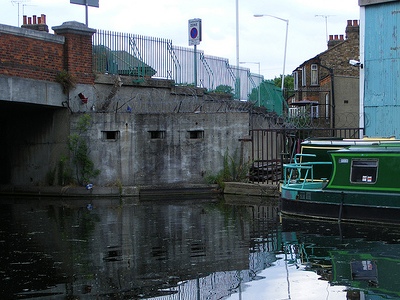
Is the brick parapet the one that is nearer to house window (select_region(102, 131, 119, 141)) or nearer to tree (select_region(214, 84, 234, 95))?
house window (select_region(102, 131, 119, 141))

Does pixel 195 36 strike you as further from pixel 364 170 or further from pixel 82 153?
pixel 364 170

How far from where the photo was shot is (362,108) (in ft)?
76.2

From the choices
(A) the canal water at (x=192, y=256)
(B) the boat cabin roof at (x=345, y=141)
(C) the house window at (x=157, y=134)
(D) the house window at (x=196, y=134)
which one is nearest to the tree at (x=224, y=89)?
(D) the house window at (x=196, y=134)

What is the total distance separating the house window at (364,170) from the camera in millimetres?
16391

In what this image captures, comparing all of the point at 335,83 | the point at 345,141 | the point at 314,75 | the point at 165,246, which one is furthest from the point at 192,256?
the point at 314,75

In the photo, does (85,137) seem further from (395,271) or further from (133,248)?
(395,271)

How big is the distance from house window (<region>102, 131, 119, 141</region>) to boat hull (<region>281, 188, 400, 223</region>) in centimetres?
879

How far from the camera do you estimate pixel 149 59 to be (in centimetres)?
2744

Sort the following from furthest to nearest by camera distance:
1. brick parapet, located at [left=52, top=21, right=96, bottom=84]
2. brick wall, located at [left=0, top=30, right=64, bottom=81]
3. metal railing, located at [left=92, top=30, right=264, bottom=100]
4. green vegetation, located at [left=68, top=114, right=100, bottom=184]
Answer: metal railing, located at [left=92, top=30, right=264, bottom=100] → brick parapet, located at [left=52, top=21, right=96, bottom=84] → green vegetation, located at [left=68, top=114, right=100, bottom=184] → brick wall, located at [left=0, top=30, right=64, bottom=81]

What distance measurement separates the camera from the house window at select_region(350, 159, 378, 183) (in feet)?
53.8

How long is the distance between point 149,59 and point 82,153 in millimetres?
5335

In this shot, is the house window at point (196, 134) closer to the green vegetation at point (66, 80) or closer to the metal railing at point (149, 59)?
the metal railing at point (149, 59)

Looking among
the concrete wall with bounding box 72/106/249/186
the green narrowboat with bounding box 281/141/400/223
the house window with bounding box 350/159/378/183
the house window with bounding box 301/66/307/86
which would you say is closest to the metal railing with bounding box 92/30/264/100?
the concrete wall with bounding box 72/106/249/186

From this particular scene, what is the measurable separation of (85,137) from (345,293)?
16.9 meters
